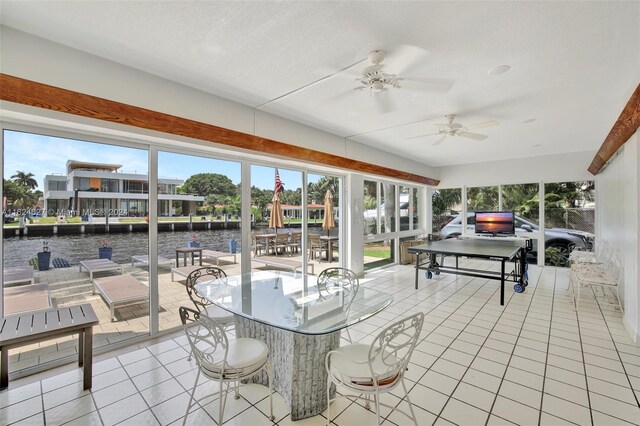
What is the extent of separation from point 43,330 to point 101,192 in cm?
136

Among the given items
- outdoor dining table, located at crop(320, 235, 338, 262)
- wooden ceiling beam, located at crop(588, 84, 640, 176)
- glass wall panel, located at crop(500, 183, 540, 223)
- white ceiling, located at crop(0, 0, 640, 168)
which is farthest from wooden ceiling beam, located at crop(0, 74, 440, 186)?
glass wall panel, located at crop(500, 183, 540, 223)

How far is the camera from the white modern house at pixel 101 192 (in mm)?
2693

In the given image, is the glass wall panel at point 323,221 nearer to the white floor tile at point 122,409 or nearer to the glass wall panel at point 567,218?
the white floor tile at point 122,409

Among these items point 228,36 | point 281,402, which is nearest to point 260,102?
point 228,36

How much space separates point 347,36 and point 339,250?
173 inches

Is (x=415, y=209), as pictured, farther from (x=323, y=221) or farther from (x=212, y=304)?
(x=212, y=304)

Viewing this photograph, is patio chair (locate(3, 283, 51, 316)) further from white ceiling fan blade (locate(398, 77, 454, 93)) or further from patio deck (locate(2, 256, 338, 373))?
white ceiling fan blade (locate(398, 77, 454, 93))

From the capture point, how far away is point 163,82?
113 inches

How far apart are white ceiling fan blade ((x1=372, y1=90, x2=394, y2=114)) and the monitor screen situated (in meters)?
4.98

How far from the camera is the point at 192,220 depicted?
359cm

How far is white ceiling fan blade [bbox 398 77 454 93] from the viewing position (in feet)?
9.52

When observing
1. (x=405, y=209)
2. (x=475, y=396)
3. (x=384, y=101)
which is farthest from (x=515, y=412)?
(x=405, y=209)

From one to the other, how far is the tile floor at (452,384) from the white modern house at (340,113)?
0.02 m

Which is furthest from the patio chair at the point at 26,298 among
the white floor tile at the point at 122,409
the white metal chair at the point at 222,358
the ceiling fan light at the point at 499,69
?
the ceiling fan light at the point at 499,69
